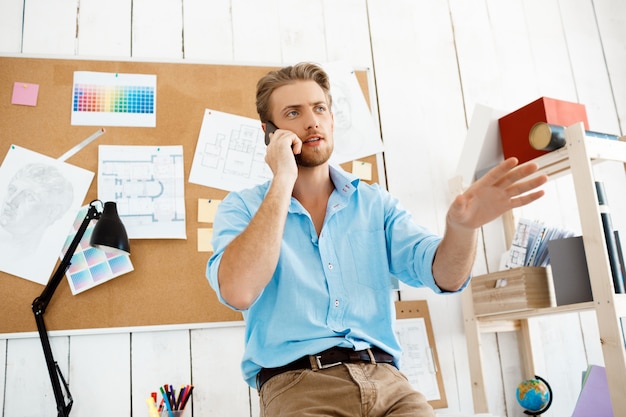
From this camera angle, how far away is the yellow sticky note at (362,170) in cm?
229

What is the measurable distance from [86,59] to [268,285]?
4.05 ft

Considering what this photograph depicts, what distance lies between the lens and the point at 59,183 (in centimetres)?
205

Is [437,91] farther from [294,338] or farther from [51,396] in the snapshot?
[51,396]

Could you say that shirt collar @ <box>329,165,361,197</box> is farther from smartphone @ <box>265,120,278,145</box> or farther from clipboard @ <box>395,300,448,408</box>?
clipboard @ <box>395,300,448,408</box>

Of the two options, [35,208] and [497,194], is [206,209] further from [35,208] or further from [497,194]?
[497,194]

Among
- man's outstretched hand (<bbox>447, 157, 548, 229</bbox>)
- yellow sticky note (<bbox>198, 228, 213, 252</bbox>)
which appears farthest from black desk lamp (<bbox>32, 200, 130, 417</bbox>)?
man's outstretched hand (<bbox>447, 157, 548, 229</bbox>)

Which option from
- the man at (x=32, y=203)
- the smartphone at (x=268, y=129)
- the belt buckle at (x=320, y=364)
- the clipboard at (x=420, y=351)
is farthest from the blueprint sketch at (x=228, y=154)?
the belt buckle at (x=320, y=364)

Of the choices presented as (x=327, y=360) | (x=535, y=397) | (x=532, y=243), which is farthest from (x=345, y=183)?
(x=535, y=397)

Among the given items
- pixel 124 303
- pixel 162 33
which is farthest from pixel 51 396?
pixel 162 33

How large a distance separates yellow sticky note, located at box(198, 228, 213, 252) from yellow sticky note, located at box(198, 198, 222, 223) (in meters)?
0.04

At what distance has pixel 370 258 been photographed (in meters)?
1.54

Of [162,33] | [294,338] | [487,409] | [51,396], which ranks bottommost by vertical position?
[487,409]

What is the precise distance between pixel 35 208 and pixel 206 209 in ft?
1.83

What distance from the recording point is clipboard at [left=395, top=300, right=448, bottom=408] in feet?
6.97
